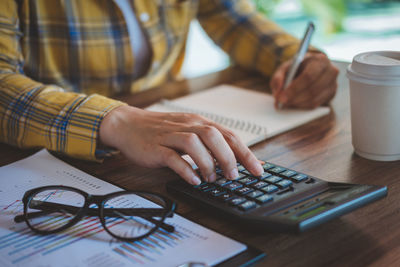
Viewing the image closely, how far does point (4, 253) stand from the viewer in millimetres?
466

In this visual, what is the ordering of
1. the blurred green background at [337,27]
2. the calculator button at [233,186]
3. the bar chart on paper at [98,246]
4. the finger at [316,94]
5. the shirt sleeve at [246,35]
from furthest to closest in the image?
the blurred green background at [337,27] < the shirt sleeve at [246,35] < the finger at [316,94] < the calculator button at [233,186] < the bar chart on paper at [98,246]

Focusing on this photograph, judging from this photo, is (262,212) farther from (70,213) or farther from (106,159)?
(106,159)

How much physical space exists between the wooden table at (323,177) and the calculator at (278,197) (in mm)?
21

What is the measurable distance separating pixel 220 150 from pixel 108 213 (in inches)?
6.7

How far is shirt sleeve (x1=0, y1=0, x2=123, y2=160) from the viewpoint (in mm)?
730

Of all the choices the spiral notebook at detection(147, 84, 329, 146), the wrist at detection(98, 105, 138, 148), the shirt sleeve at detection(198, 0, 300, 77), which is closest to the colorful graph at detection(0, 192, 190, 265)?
the wrist at detection(98, 105, 138, 148)

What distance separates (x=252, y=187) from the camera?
0.55 metres

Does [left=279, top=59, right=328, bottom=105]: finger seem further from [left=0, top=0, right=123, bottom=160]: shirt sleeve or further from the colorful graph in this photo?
the colorful graph

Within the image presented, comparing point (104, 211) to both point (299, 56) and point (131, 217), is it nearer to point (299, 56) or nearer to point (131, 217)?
point (131, 217)

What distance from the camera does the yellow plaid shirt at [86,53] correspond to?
77 centimetres

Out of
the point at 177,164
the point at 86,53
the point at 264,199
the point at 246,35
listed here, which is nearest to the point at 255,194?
the point at 264,199

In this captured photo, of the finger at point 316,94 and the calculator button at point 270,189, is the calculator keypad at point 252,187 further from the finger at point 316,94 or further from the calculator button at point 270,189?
the finger at point 316,94

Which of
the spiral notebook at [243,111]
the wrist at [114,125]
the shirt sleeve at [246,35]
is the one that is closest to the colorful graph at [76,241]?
the wrist at [114,125]

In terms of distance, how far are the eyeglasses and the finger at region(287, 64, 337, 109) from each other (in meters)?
0.48
